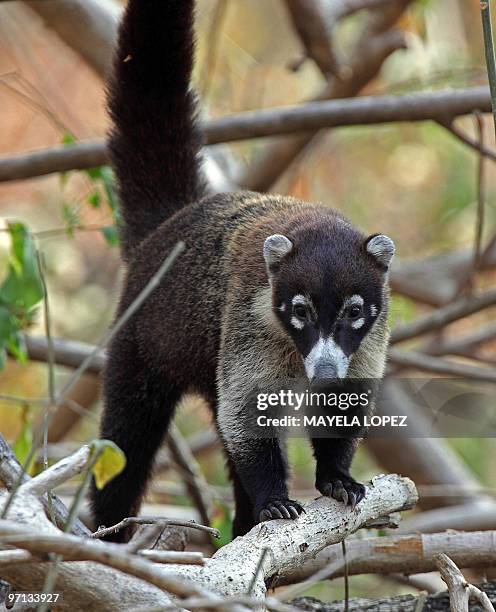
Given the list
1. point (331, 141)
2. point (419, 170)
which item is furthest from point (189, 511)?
point (419, 170)

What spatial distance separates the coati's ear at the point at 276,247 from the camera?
454cm

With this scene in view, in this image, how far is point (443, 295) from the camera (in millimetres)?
8953

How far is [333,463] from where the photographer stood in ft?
15.8

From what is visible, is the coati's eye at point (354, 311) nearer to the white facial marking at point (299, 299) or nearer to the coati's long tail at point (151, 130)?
the white facial marking at point (299, 299)

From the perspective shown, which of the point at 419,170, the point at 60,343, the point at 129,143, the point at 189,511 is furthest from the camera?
the point at 419,170

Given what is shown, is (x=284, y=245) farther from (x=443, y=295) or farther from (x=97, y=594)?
(x=443, y=295)

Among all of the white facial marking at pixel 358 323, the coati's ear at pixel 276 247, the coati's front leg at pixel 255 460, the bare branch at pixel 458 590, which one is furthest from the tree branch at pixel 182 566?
the coati's ear at pixel 276 247

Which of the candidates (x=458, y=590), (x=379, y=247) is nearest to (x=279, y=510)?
(x=458, y=590)

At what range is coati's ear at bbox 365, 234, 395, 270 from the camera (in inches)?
181

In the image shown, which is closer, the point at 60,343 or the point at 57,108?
the point at 60,343

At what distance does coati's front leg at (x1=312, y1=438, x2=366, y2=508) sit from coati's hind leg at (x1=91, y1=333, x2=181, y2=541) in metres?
0.98

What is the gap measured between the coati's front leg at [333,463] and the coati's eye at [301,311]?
0.75 m

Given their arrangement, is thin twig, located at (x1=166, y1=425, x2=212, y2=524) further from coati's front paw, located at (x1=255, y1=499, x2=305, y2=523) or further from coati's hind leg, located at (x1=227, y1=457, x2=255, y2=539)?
coati's front paw, located at (x1=255, y1=499, x2=305, y2=523)

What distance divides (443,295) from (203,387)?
4.14m
